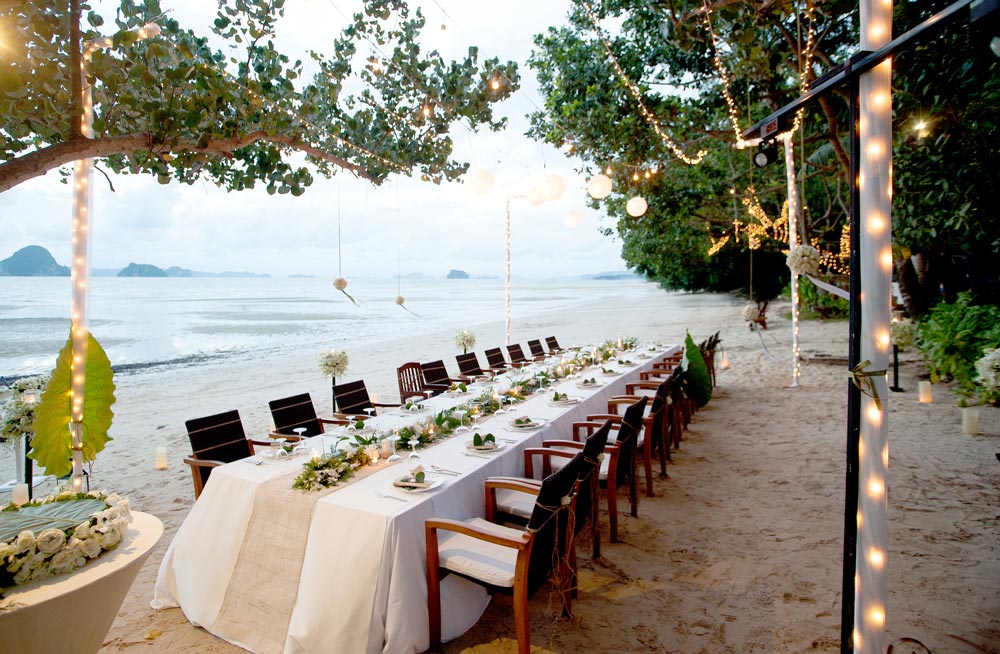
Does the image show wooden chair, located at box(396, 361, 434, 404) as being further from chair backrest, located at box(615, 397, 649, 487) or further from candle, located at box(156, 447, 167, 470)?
chair backrest, located at box(615, 397, 649, 487)

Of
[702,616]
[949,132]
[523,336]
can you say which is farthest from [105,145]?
[523,336]

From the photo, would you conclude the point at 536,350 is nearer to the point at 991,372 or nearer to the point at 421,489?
the point at 991,372

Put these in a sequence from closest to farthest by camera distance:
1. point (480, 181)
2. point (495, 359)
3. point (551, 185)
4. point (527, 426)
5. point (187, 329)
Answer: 1. point (527, 426)
2. point (480, 181)
3. point (551, 185)
4. point (495, 359)
5. point (187, 329)

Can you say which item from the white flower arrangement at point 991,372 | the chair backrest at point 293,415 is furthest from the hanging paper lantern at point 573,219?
the white flower arrangement at point 991,372

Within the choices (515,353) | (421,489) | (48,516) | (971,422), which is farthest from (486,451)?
(971,422)

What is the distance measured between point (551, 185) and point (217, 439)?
427cm

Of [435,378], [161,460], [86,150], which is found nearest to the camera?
[86,150]

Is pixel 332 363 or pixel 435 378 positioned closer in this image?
pixel 332 363

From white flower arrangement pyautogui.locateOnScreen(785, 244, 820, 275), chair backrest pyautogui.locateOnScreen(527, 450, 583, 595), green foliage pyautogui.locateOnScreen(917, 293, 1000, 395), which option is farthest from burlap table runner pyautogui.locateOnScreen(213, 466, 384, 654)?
green foliage pyautogui.locateOnScreen(917, 293, 1000, 395)

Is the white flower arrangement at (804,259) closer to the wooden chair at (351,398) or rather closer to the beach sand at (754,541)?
the beach sand at (754,541)

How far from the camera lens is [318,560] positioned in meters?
2.62

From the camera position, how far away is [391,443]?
11.6ft

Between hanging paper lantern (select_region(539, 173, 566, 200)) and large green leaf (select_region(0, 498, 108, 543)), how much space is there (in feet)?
16.9

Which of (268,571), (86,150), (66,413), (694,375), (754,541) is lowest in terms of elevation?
(754,541)
